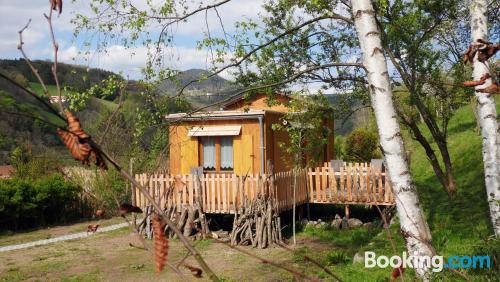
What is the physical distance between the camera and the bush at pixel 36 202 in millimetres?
17719

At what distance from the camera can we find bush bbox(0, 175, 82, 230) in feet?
58.1

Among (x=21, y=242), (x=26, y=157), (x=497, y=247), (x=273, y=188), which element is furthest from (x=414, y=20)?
(x=26, y=157)

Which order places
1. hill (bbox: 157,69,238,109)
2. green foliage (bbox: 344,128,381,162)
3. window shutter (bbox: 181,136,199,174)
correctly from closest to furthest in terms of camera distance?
hill (bbox: 157,69,238,109), window shutter (bbox: 181,136,199,174), green foliage (bbox: 344,128,381,162)

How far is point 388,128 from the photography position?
4258 mm

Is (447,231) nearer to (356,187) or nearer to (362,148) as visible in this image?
(356,187)

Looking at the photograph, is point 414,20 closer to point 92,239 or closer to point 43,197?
point 92,239

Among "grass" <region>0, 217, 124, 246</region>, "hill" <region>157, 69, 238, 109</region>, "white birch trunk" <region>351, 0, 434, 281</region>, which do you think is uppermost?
"hill" <region>157, 69, 238, 109</region>

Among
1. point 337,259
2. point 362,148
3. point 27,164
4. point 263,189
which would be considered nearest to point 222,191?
point 263,189

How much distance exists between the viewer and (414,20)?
10.7 metres

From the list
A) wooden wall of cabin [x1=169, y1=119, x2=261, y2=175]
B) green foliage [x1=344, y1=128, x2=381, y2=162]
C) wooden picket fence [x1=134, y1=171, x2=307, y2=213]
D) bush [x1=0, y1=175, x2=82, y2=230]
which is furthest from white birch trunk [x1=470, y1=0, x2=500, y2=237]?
green foliage [x1=344, y1=128, x2=381, y2=162]

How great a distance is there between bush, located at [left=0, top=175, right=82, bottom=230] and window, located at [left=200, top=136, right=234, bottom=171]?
510 cm

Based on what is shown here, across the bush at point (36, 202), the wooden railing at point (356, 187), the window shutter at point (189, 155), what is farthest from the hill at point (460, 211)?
the bush at point (36, 202)

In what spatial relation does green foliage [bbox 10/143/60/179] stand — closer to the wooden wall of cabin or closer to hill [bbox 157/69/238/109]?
the wooden wall of cabin

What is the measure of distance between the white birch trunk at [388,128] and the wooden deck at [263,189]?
9.76m
